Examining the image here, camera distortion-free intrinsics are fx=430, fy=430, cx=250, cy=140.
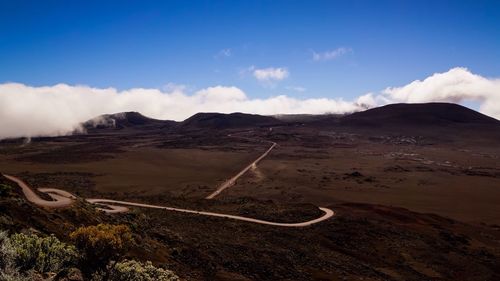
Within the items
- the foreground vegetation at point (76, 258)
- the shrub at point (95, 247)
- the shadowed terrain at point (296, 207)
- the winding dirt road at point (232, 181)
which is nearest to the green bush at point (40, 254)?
the foreground vegetation at point (76, 258)

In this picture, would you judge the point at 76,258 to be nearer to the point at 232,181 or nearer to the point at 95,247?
the point at 95,247

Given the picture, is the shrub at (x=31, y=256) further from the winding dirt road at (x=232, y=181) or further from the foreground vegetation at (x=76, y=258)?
the winding dirt road at (x=232, y=181)

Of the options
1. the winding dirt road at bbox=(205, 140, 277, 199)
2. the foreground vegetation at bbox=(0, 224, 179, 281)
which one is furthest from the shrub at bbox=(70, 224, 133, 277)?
the winding dirt road at bbox=(205, 140, 277, 199)

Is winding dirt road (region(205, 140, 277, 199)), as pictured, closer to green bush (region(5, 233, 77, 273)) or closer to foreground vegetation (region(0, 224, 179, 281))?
foreground vegetation (region(0, 224, 179, 281))

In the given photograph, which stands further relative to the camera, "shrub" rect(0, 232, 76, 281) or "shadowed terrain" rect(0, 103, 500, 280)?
"shadowed terrain" rect(0, 103, 500, 280)

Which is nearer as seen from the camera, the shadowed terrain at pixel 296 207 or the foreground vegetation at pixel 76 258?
the foreground vegetation at pixel 76 258

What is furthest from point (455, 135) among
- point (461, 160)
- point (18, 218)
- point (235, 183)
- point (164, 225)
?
point (18, 218)

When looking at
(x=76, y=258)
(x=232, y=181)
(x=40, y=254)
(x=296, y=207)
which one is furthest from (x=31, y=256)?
(x=232, y=181)

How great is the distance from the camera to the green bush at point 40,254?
13.0 meters

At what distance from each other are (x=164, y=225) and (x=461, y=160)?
108 meters

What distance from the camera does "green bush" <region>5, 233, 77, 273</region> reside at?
12961 millimetres

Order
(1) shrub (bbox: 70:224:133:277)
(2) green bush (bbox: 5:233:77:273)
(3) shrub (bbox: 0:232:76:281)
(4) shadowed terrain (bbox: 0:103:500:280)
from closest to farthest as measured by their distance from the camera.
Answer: (3) shrub (bbox: 0:232:76:281), (2) green bush (bbox: 5:233:77:273), (1) shrub (bbox: 70:224:133:277), (4) shadowed terrain (bbox: 0:103:500:280)

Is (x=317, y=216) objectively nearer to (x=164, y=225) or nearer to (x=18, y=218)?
(x=164, y=225)

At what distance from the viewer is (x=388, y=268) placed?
32188mm
